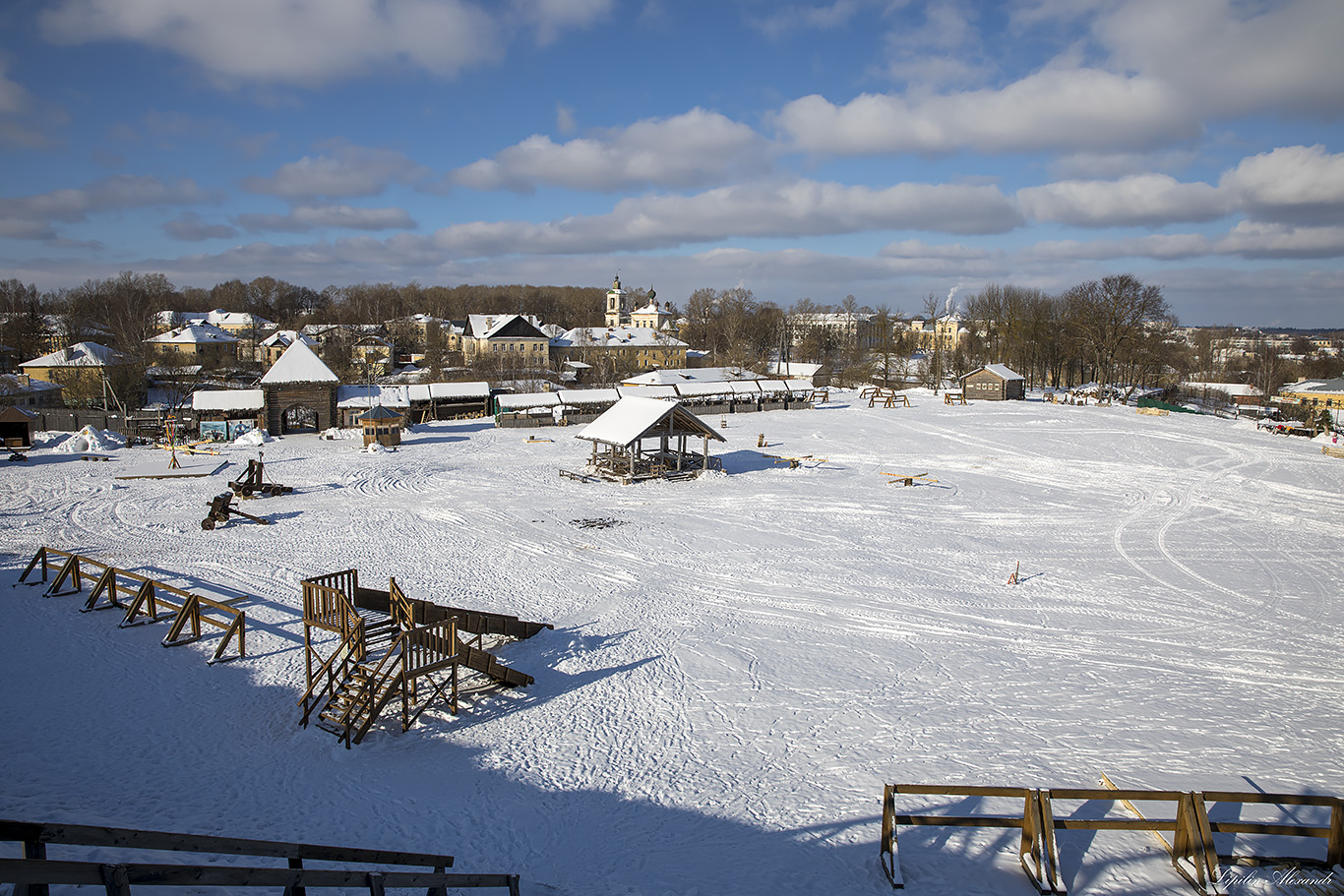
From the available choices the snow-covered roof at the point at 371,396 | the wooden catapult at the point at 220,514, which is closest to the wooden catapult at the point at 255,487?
the wooden catapult at the point at 220,514

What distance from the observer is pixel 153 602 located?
14094mm

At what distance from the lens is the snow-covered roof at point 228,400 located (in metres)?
38.2

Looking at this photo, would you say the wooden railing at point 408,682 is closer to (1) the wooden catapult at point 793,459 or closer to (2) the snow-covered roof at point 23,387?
(1) the wooden catapult at point 793,459

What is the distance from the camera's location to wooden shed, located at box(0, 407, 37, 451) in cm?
3167

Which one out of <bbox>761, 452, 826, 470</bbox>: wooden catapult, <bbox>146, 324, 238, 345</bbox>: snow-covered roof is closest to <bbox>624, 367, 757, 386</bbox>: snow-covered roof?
<bbox>761, 452, 826, 470</bbox>: wooden catapult

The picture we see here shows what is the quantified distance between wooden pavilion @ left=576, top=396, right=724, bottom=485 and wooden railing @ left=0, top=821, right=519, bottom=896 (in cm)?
2174

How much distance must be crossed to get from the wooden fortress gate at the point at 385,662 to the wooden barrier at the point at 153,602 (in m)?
1.88

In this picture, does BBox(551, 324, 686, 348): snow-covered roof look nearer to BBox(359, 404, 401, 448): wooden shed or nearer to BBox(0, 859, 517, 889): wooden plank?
BBox(359, 404, 401, 448): wooden shed

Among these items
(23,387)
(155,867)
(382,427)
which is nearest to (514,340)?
(23,387)

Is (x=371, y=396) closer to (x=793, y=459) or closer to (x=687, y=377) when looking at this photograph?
(x=793, y=459)

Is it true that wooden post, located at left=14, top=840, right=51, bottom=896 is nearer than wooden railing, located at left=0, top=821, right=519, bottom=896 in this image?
No

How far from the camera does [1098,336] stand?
6706 cm

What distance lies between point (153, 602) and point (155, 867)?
12287 millimetres

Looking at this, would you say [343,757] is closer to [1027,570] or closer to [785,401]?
A: [1027,570]
